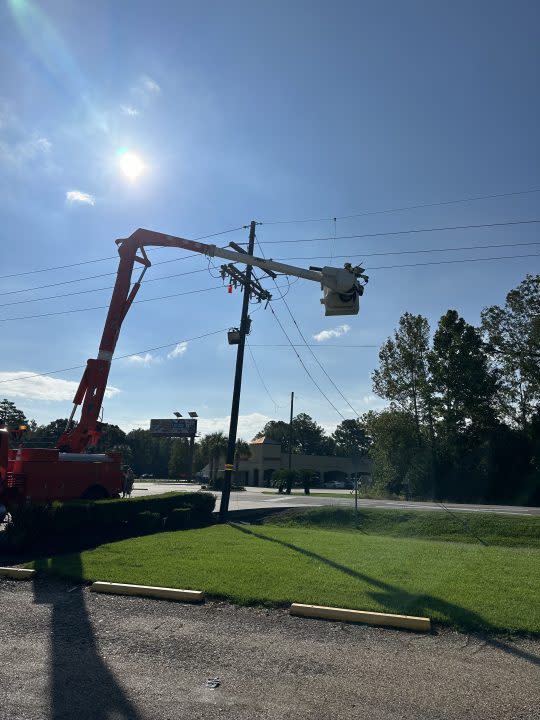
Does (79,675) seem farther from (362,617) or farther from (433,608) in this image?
(433,608)

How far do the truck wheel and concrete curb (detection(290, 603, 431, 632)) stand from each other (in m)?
10.00

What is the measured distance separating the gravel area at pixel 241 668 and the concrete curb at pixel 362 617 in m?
0.12

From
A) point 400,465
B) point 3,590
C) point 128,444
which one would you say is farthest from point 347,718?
point 128,444

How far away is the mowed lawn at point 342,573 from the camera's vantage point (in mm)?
6988

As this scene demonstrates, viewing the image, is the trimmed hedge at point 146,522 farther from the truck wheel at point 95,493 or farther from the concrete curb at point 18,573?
the concrete curb at point 18,573

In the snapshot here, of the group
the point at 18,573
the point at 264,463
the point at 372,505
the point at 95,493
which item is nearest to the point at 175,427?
the point at 264,463

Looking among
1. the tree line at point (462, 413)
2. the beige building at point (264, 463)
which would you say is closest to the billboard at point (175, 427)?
the beige building at point (264, 463)

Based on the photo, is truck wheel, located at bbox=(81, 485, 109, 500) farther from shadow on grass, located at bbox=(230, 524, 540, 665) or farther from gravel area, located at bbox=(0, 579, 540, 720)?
shadow on grass, located at bbox=(230, 524, 540, 665)

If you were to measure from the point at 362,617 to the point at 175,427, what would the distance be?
6775cm

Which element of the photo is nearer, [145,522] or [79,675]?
[79,675]

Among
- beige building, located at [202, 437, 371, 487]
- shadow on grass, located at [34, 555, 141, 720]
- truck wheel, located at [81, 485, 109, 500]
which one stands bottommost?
shadow on grass, located at [34, 555, 141, 720]

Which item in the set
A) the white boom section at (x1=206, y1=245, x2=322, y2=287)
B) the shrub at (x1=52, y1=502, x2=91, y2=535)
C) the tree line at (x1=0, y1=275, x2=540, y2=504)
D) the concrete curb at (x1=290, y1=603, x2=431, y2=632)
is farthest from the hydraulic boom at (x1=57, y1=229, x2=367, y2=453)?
the tree line at (x1=0, y1=275, x2=540, y2=504)

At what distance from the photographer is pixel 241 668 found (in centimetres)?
518

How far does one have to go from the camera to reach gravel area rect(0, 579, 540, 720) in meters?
4.31
